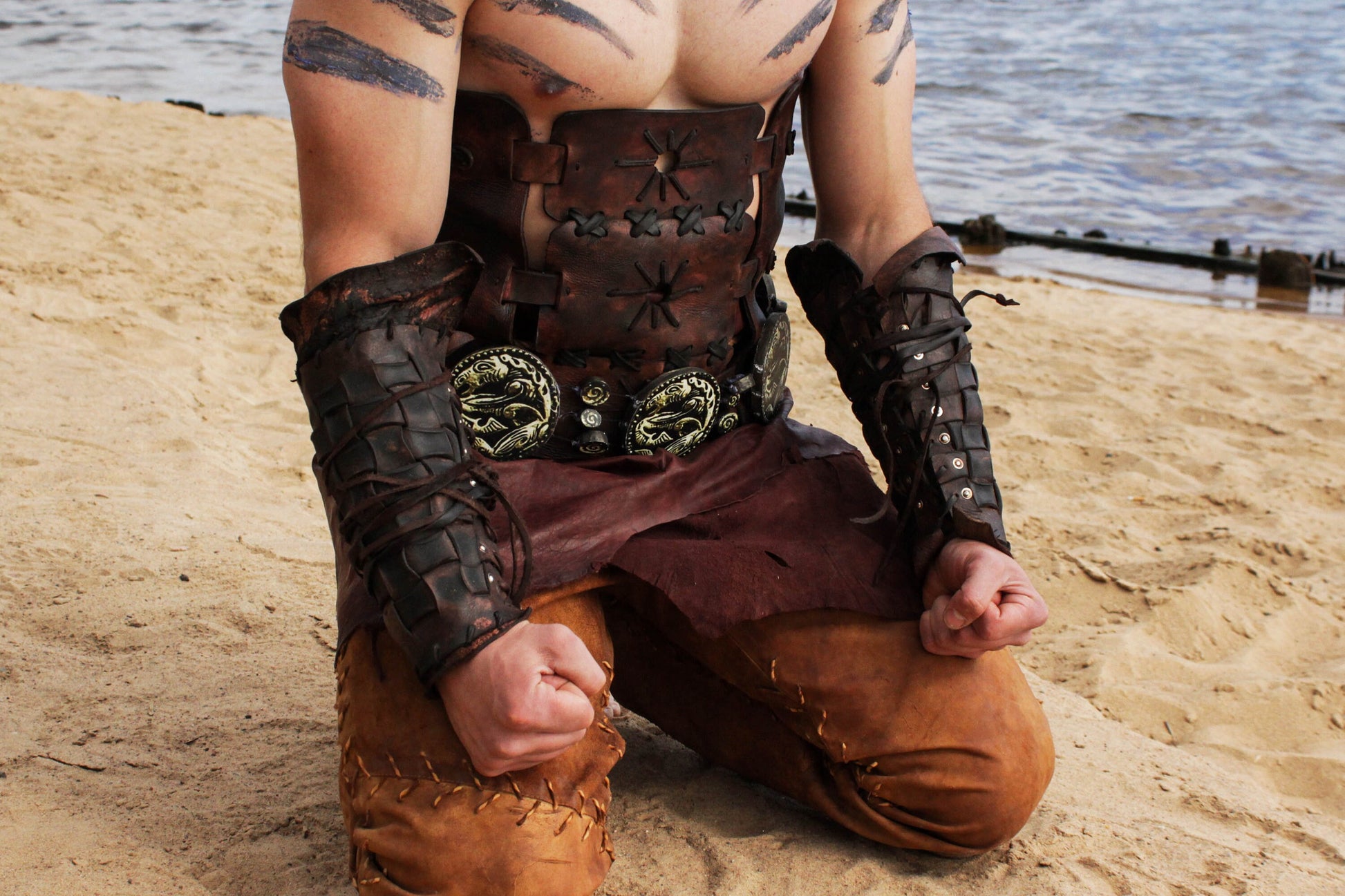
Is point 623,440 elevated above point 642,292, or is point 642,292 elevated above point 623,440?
point 642,292

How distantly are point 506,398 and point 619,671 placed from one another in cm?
57

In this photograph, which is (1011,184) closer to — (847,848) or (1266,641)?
(1266,641)

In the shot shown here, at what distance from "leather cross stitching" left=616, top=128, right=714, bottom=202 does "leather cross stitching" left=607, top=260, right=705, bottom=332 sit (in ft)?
0.37

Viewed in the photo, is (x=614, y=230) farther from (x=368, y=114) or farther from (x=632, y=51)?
(x=368, y=114)

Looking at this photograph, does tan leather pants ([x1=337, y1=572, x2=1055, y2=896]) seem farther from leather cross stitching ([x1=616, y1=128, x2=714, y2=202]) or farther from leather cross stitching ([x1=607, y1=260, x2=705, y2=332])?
leather cross stitching ([x1=616, y1=128, x2=714, y2=202])

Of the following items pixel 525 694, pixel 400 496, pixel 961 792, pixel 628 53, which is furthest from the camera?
pixel 961 792

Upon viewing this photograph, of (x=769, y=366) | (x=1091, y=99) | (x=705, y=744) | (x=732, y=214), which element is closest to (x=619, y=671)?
(x=705, y=744)

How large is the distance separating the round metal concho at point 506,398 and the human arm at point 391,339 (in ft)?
0.57

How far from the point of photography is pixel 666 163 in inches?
72.2

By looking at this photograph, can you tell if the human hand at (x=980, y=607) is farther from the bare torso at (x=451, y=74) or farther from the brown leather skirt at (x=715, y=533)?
the bare torso at (x=451, y=74)

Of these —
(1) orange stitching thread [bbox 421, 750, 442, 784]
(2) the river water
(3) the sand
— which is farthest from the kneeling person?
(2) the river water

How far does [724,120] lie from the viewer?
183cm

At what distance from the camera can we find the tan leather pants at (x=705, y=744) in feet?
5.15

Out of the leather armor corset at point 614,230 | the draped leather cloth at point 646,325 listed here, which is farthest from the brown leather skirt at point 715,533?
the leather armor corset at point 614,230
